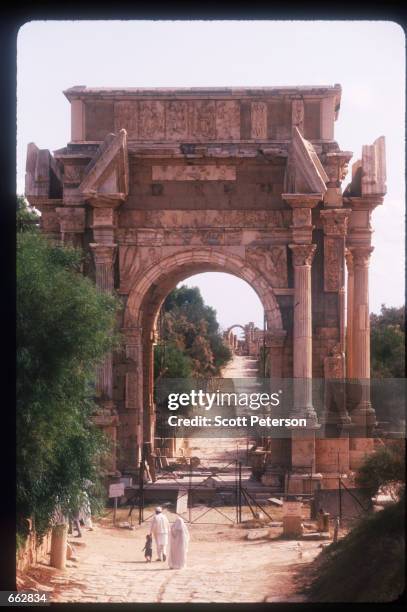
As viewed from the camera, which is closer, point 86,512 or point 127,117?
point 86,512

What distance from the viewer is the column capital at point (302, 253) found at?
22.5 meters

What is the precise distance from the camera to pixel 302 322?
2242cm

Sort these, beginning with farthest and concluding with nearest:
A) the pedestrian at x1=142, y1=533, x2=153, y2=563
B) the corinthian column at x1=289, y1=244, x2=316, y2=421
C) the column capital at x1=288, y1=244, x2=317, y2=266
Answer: the column capital at x1=288, y1=244, x2=317, y2=266 → the corinthian column at x1=289, y1=244, x2=316, y2=421 → the pedestrian at x1=142, y1=533, x2=153, y2=563

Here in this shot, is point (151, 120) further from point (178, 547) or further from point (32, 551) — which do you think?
point (32, 551)

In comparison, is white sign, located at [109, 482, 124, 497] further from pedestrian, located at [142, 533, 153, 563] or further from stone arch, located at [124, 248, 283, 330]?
stone arch, located at [124, 248, 283, 330]

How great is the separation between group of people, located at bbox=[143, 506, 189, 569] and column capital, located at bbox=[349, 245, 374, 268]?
334 inches

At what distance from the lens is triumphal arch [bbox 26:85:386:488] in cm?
2266

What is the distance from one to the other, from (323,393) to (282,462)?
5.10 ft

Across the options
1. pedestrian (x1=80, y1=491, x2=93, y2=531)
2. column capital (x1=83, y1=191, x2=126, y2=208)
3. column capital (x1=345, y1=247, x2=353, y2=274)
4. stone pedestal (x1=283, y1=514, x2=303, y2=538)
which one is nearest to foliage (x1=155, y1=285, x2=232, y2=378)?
column capital (x1=345, y1=247, x2=353, y2=274)

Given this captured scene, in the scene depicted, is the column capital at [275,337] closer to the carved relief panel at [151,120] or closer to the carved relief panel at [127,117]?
the carved relief panel at [151,120]

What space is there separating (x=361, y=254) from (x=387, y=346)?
305 cm

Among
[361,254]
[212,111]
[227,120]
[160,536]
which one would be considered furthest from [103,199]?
[160,536]

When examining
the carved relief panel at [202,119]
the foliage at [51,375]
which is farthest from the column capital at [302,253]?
the foliage at [51,375]

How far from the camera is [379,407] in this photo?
74.7ft
